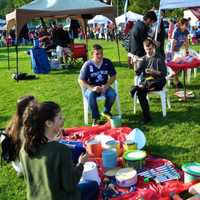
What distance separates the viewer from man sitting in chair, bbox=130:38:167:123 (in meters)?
6.00

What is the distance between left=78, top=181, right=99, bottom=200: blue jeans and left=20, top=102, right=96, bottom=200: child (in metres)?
0.67

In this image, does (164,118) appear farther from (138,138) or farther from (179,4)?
(179,4)

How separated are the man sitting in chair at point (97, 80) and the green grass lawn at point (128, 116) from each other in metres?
0.41

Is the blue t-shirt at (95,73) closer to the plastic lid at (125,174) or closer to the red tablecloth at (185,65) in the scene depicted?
the red tablecloth at (185,65)

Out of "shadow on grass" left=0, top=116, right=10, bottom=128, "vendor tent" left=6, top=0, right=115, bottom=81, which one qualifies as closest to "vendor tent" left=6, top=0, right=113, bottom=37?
"vendor tent" left=6, top=0, right=115, bottom=81

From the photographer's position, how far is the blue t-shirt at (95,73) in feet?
19.9

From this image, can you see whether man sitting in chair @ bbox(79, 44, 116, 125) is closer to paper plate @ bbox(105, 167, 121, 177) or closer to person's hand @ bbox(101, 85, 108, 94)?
person's hand @ bbox(101, 85, 108, 94)

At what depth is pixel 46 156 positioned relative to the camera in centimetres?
249

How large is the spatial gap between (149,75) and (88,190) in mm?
3186

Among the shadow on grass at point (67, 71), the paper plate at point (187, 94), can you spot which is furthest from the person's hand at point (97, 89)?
the shadow on grass at point (67, 71)

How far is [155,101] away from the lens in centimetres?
713

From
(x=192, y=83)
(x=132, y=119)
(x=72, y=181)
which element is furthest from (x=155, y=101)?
(x=72, y=181)

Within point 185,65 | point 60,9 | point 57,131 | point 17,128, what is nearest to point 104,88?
point 185,65

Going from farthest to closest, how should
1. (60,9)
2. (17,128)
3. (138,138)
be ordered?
(60,9), (138,138), (17,128)
